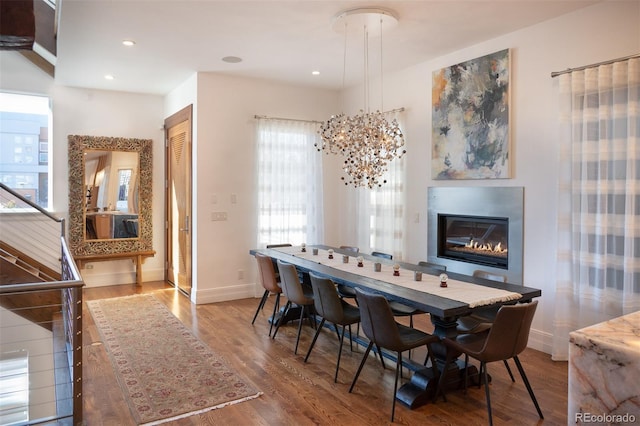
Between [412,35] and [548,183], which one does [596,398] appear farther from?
[412,35]

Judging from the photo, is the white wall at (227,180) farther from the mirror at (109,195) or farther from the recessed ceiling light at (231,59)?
the mirror at (109,195)

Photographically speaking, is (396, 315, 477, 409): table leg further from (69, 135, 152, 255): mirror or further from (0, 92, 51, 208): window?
(0, 92, 51, 208): window

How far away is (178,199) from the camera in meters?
6.51

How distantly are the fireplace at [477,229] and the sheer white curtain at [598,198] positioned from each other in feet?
1.70

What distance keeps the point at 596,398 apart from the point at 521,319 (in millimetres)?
1370

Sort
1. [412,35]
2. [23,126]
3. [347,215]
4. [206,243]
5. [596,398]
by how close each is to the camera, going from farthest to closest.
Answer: [347,215] < [23,126] < [206,243] < [412,35] < [596,398]

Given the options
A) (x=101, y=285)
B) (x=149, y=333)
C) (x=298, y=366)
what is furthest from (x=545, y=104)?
(x=101, y=285)

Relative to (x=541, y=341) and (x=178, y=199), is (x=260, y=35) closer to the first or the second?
(x=178, y=199)

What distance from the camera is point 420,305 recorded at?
282 cm

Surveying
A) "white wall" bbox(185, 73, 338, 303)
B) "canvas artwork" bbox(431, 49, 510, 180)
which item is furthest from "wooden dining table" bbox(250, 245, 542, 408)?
"white wall" bbox(185, 73, 338, 303)

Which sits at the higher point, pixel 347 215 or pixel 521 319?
pixel 347 215

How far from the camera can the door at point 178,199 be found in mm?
6002

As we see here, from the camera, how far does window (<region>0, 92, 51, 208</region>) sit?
5980 millimetres

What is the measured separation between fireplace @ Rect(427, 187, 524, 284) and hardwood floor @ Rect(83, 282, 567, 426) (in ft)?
3.21
